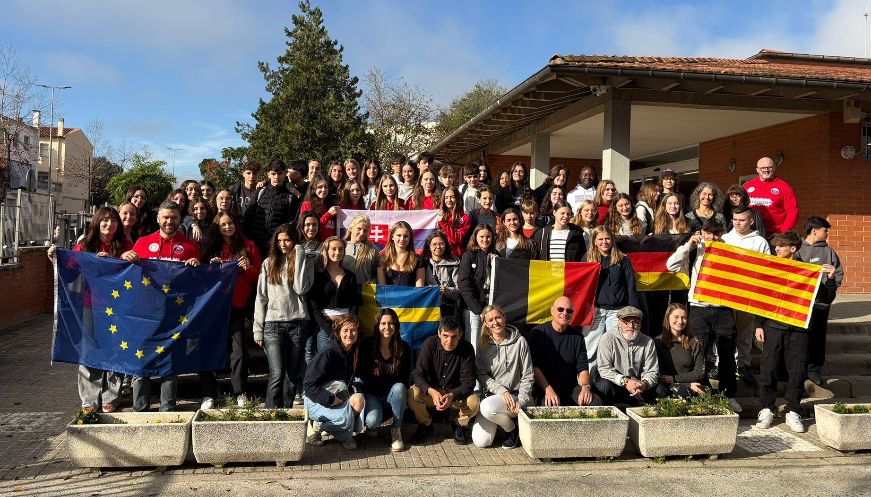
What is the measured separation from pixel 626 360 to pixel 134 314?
14.7ft

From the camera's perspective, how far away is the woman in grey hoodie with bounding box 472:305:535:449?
18.8 ft

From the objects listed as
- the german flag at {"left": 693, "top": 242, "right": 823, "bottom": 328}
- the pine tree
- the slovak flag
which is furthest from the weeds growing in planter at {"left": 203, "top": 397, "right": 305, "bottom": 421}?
the pine tree

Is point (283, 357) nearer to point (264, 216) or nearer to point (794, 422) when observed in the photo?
point (264, 216)

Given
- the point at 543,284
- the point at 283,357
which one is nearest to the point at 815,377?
the point at 543,284

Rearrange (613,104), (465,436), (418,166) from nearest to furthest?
(465,436), (418,166), (613,104)

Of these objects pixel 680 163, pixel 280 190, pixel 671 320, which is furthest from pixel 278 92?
pixel 671 320

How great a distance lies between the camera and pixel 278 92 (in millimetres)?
34188

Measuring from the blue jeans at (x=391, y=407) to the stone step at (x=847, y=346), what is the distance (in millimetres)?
5304

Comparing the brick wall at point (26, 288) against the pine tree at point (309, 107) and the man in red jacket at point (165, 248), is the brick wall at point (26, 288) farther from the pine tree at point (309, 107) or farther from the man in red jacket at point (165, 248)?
the pine tree at point (309, 107)

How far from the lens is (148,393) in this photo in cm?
614

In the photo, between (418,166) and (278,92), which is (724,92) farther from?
(278,92)

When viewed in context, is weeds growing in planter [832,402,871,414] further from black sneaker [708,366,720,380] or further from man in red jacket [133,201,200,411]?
man in red jacket [133,201,200,411]

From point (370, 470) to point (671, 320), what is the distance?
3.11 m

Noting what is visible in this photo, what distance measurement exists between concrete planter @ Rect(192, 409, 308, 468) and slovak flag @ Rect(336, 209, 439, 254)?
3.05m
